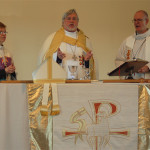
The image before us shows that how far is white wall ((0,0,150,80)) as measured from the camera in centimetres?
574

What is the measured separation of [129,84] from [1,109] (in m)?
1.10

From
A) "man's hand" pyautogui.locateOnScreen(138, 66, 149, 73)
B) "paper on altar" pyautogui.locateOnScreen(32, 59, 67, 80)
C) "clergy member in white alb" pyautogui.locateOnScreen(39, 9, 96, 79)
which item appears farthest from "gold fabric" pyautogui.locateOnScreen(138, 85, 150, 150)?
"clergy member in white alb" pyautogui.locateOnScreen(39, 9, 96, 79)

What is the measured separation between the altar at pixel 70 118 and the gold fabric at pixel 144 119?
0.06 meters

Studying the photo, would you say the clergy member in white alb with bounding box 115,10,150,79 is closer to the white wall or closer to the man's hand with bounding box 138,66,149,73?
the man's hand with bounding box 138,66,149,73

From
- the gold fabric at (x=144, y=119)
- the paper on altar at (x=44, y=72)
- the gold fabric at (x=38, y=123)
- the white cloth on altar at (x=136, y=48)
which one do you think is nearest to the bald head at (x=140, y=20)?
the white cloth on altar at (x=136, y=48)

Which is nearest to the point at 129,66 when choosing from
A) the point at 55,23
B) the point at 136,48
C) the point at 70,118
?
the point at 70,118

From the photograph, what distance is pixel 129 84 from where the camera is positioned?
2.30 meters

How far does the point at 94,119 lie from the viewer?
2213 mm

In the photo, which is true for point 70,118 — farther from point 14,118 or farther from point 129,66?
point 129,66

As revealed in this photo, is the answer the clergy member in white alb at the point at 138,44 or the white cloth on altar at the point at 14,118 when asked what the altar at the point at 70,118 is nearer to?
the white cloth on altar at the point at 14,118

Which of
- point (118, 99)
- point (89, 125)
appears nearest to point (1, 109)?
point (89, 125)

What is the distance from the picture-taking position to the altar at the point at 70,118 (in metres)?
2.18

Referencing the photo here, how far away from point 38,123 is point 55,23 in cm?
397

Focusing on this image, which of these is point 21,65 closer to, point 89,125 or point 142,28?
point 142,28
